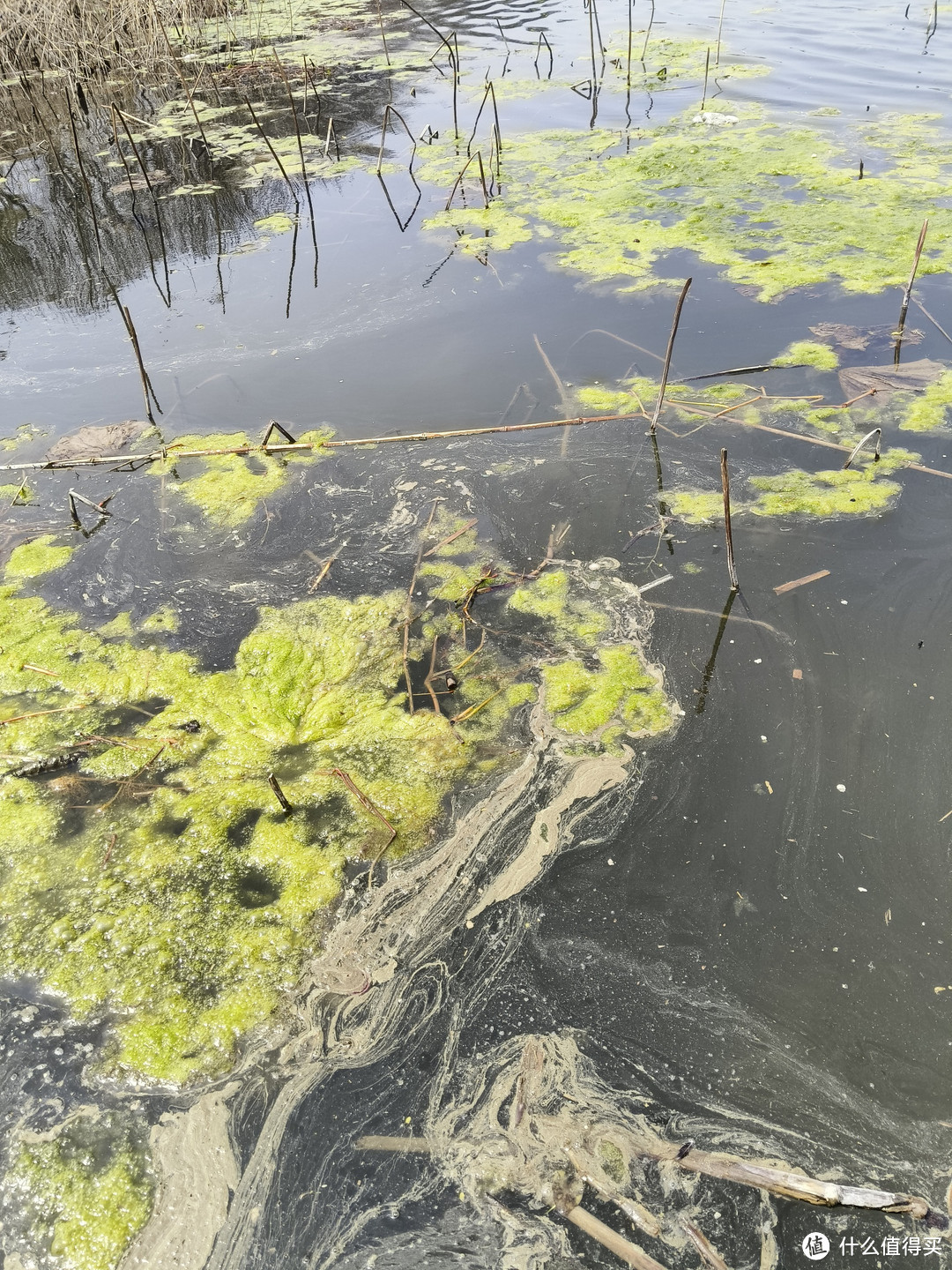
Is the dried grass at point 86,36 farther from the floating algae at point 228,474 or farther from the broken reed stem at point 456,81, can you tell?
the floating algae at point 228,474

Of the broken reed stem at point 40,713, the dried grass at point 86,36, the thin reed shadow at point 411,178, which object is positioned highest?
the dried grass at point 86,36

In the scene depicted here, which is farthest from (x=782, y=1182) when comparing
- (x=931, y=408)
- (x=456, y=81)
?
(x=456, y=81)

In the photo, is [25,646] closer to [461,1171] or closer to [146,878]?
[146,878]

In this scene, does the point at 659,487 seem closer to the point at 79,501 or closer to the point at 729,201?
the point at 79,501

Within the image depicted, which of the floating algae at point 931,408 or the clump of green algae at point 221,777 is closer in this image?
the clump of green algae at point 221,777

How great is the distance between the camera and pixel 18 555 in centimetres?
270

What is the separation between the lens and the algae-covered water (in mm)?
1349

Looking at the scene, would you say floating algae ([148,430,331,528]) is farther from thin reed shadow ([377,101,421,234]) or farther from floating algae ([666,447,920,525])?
thin reed shadow ([377,101,421,234])

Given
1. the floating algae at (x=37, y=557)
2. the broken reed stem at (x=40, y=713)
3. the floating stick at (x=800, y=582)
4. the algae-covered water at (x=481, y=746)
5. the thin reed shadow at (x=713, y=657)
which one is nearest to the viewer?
the algae-covered water at (x=481, y=746)

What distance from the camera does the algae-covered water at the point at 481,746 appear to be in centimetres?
135

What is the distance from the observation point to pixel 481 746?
6.56 feet

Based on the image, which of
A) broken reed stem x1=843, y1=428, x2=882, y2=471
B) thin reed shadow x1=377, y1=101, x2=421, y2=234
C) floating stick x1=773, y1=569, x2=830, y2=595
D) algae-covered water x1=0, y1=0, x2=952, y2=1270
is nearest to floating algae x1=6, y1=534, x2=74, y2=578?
algae-covered water x1=0, y1=0, x2=952, y2=1270

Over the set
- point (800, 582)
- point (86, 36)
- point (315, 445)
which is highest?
point (86, 36)

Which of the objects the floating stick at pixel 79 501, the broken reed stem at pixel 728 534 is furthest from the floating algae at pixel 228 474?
the broken reed stem at pixel 728 534
